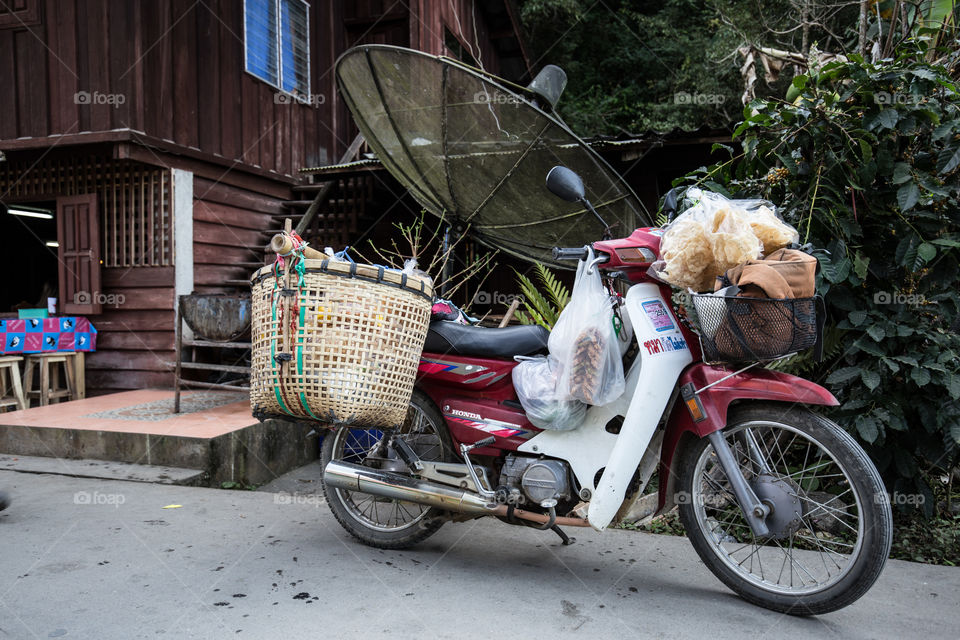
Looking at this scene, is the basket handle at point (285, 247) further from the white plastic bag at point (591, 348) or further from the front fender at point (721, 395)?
the front fender at point (721, 395)

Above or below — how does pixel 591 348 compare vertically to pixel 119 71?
below

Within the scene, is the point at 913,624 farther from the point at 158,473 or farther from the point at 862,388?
the point at 158,473

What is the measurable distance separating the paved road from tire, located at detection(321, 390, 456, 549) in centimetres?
A: 9

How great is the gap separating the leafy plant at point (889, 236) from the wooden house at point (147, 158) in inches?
222

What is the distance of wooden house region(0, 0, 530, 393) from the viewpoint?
6363 mm

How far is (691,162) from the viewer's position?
7.52 metres

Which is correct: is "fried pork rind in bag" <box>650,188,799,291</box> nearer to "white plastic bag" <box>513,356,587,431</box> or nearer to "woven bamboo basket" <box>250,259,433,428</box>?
"white plastic bag" <box>513,356,587,431</box>

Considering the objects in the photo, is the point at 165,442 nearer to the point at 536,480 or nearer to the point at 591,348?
the point at 536,480

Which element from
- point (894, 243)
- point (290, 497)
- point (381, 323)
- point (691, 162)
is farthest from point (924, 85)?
point (691, 162)

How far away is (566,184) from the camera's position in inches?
98.0

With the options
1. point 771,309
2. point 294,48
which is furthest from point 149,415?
point 294,48

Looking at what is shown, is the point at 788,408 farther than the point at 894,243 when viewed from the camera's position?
No

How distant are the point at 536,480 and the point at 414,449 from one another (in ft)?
2.35

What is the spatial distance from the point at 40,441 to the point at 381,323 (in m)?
3.59
